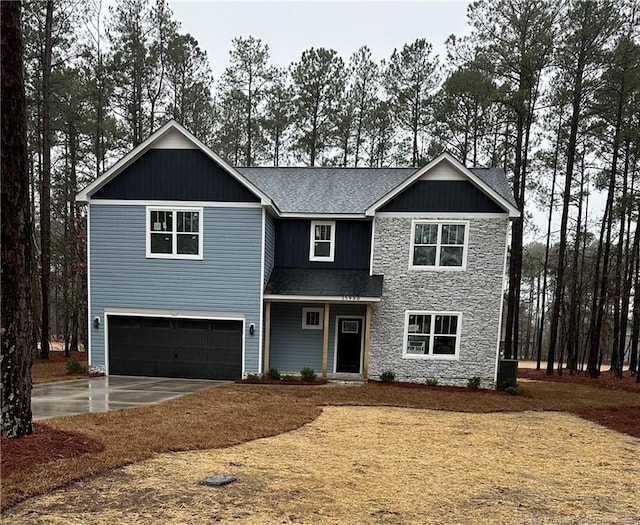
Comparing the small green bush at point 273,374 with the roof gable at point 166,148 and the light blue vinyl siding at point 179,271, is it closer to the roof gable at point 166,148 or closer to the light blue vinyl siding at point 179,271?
the light blue vinyl siding at point 179,271

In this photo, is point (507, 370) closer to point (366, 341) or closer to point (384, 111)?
point (366, 341)

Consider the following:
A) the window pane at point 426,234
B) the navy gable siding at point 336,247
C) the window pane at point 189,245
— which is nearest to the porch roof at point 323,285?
the navy gable siding at point 336,247

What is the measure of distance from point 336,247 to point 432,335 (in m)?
4.18

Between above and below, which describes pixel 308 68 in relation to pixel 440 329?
above

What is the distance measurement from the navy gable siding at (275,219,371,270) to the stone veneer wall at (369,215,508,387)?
2.09 feet

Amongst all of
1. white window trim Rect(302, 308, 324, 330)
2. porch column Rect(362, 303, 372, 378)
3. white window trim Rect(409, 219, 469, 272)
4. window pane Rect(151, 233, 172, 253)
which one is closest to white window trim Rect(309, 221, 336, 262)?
white window trim Rect(302, 308, 324, 330)

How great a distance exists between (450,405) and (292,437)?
4955 mm

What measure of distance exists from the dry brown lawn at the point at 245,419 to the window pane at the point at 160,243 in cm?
466

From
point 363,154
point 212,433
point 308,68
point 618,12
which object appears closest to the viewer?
point 212,433

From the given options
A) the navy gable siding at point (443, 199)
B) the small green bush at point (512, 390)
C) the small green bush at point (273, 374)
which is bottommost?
the small green bush at point (512, 390)

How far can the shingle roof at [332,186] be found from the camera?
1370cm

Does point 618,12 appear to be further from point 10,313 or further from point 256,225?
point 10,313

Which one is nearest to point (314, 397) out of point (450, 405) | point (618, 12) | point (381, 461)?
point (450, 405)

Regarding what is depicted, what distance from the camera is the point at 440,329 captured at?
1280 centimetres
